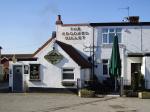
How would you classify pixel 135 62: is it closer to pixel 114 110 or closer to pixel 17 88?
pixel 17 88

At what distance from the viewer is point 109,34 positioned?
35.0 meters

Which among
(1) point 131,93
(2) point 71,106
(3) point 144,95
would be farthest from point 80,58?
(2) point 71,106

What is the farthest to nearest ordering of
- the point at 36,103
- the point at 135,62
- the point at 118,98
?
the point at 135,62 < the point at 118,98 < the point at 36,103

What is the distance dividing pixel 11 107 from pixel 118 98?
28.0 ft

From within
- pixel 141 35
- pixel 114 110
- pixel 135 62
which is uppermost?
pixel 141 35

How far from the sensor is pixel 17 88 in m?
30.9

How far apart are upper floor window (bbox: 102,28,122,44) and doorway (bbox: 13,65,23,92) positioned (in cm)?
882

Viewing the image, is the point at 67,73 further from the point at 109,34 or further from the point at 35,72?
the point at 109,34

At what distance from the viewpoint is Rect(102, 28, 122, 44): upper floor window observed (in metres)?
34.9

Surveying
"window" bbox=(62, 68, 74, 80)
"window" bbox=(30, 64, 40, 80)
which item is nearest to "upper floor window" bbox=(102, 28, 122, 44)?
"window" bbox=(62, 68, 74, 80)

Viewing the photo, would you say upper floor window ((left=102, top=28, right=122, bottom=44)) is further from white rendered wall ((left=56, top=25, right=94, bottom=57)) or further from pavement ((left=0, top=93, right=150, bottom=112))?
pavement ((left=0, top=93, right=150, bottom=112))

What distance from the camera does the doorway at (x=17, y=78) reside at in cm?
3084

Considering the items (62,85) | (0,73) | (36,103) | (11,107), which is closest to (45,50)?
(62,85)

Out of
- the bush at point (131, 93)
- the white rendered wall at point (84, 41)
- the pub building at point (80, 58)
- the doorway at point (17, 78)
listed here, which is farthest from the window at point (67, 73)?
the white rendered wall at point (84, 41)
